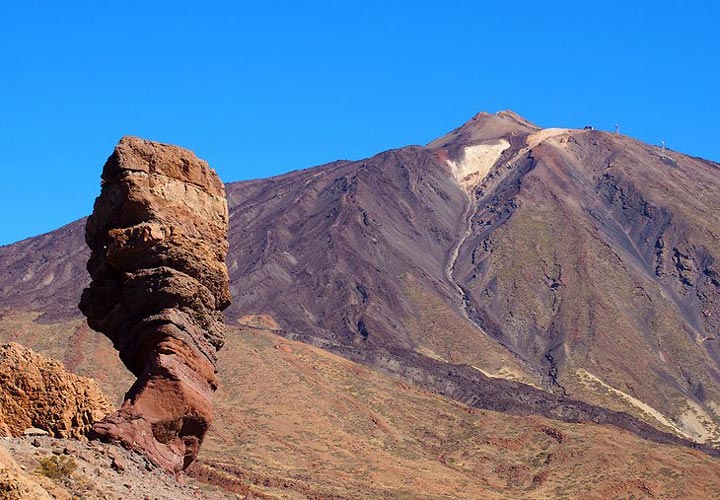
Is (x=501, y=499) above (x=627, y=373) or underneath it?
underneath

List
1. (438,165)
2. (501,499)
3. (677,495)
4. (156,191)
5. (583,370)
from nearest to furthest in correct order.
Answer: (156,191), (501,499), (677,495), (583,370), (438,165)

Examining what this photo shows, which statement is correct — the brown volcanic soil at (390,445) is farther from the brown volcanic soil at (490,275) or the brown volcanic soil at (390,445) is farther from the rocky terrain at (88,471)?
the rocky terrain at (88,471)

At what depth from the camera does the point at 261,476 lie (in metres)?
55.9

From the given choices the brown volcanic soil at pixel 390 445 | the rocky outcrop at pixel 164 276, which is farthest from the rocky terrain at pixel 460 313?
the rocky outcrop at pixel 164 276

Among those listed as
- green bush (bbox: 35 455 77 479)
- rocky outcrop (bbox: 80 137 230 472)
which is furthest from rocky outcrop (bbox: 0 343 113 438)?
green bush (bbox: 35 455 77 479)

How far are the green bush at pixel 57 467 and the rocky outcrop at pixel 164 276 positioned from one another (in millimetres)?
3698

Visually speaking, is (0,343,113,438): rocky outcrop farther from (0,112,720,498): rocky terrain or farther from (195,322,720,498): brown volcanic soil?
(195,322,720,498): brown volcanic soil

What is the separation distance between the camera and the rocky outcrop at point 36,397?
18.6 metres

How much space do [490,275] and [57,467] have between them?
147822 mm

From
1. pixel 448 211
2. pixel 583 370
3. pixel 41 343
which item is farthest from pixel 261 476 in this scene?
pixel 448 211

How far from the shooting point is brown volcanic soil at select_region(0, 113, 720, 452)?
130250 mm

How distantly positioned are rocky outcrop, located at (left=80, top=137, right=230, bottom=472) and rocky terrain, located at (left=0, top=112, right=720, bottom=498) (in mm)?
26211

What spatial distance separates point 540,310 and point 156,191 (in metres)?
136

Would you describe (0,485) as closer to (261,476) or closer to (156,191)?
(156,191)
